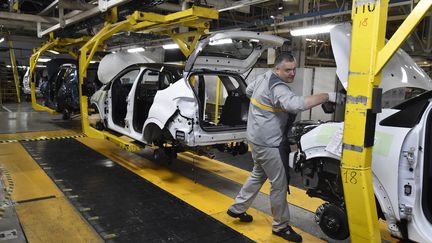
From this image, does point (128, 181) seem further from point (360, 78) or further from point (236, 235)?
point (360, 78)

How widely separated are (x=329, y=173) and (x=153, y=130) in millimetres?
3009

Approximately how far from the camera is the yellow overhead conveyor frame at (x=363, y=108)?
2152 mm

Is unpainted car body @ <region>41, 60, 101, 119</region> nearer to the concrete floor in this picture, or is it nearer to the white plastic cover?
the concrete floor

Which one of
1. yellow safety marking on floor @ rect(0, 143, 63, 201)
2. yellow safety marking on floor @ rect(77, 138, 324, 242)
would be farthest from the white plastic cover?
yellow safety marking on floor @ rect(0, 143, 63, 201)

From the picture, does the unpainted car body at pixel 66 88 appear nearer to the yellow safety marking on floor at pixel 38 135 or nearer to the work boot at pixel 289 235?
the yellow safety marking on floor at pixel 38 135

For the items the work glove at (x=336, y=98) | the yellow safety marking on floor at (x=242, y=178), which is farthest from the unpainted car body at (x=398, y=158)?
the yellow safety marking on floor at (x=242, y=178)

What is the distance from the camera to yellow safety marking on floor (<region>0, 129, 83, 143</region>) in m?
7.69

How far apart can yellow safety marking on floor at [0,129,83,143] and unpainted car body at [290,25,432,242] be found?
22.7 ft

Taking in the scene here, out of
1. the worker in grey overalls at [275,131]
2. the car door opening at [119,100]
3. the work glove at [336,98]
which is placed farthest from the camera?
the car door opening at [119,100]

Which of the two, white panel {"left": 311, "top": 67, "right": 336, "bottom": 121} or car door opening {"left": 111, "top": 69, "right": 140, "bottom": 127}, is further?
white panel {"left": 311, "top": 67, "right": 336, "bottom": 121}

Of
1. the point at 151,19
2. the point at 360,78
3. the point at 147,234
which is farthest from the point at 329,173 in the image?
the point at 151,19

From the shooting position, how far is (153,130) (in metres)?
5.26

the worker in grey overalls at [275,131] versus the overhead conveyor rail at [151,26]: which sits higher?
the overhead conveyor rail at [151,26]

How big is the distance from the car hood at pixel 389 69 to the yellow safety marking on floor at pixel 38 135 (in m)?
7.11
